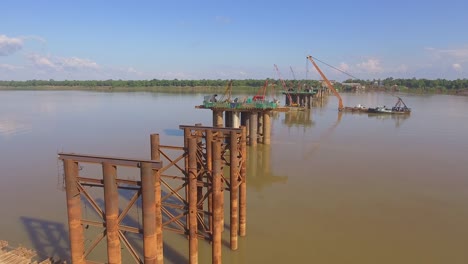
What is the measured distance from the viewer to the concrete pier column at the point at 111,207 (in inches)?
328

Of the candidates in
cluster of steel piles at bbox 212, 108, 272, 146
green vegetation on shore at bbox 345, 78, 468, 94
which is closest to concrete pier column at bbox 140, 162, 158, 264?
cluster of steel piles at bbox 212, 108, 272, 146

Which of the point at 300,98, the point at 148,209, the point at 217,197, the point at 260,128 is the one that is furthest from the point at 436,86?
the point at 148,209

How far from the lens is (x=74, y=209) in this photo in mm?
9125

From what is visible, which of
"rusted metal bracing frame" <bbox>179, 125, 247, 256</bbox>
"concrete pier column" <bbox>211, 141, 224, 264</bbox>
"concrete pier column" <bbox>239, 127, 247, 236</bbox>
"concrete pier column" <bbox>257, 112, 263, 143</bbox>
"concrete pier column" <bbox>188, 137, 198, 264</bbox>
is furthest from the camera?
"concrete pier column" <bbox>257, 112, 263, 143</bbox>

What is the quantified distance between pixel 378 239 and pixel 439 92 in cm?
18297

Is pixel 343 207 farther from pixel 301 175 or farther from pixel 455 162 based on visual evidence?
pixel 455 162

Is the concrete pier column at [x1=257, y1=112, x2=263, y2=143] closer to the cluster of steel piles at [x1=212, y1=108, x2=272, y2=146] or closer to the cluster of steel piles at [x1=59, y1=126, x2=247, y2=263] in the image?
the cluster of steel piles at [x1=212, y1=108, x2=272, y2=146]

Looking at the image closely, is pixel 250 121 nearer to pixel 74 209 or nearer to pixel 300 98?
pixel 74 209

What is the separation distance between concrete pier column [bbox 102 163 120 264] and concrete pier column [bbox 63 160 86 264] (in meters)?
1.16

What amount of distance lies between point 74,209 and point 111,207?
4.75ft

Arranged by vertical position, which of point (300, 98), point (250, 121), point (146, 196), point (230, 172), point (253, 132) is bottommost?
point (253, 132)

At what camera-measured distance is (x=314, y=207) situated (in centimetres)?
1811

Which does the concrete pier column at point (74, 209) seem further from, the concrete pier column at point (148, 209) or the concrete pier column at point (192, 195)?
the concrete pier column at point (192, 195)

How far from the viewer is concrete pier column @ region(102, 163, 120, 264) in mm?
8336
